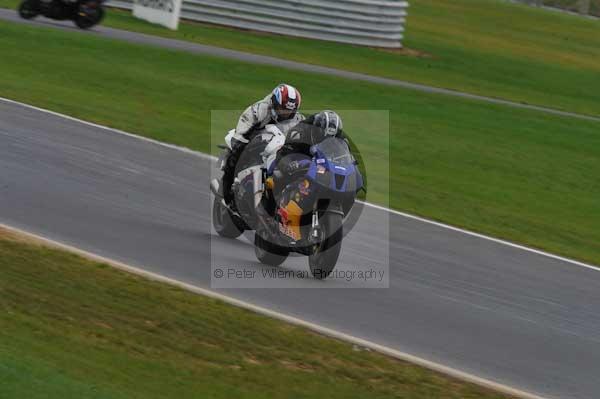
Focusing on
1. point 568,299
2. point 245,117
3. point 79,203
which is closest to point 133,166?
point 79,203

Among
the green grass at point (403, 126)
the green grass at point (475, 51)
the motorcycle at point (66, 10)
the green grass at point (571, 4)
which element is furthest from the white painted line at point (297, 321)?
the green grass at point (571, 4)

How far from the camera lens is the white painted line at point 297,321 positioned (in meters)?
7.29

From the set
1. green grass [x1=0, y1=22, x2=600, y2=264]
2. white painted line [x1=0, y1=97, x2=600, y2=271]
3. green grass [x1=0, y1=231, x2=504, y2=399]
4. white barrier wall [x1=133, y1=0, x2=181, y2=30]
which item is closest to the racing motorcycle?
green grass [x1=0, y1=231, x2=504, y2=399]

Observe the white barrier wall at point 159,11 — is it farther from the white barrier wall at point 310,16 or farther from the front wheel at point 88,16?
the front wheel at point 88,16

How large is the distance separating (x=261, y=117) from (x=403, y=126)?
32.6ft

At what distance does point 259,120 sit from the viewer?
10.5 metres

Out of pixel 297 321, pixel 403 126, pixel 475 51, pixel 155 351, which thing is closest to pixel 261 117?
pixel 297 321

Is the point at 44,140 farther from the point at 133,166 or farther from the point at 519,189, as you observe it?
the point at 519,189

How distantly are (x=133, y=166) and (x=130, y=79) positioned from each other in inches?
285

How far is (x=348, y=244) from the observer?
37.1 feet

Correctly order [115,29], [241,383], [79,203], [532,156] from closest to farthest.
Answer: [241,383], [79,203], [532,156], [115,29]

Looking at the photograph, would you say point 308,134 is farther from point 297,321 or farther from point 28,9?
point 28,9

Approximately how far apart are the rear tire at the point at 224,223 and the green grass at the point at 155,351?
102 inches

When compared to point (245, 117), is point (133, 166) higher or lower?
lower
